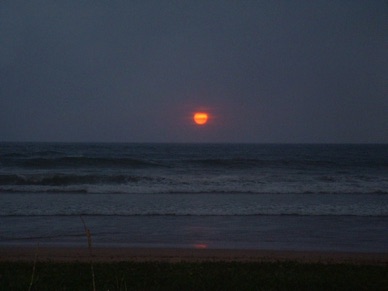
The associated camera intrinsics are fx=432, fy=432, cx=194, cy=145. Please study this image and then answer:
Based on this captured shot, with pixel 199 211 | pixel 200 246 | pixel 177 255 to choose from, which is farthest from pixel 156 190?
pixel 177 255

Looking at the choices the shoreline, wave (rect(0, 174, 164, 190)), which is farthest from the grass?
wave (rect(0, 174, 164, 190))

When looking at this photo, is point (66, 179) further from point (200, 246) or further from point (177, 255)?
point (177, 255)

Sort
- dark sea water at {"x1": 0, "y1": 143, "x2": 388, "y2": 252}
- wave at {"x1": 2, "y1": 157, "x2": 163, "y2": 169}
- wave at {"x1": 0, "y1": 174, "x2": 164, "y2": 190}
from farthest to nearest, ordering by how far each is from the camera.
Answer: wave at {"x1": 2, "y1": 157, "x2": 163, "y2": 169}
wave at {"x1": 0, "y1": 174, "x2": 164, "y2": 190}
dark sea water at {"x1": 0, "y1": 143, "x2": 388, "y2": 252}

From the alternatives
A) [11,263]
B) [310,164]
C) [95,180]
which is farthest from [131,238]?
[310,164]

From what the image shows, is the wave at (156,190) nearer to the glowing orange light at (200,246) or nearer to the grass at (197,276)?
the glowing orange light at (200,246)

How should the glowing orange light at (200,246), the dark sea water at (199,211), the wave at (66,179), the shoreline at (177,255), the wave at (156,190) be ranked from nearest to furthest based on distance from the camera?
1. the shoreline at (177,255)
2. the glowing orange light at (200,246)
3. the dark sea water at (199,211)
4. the wave at (156,190)
5. the wave at (66,179)

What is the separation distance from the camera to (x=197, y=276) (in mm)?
7547

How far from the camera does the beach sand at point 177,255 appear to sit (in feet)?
31.5

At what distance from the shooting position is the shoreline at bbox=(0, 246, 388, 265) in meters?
9.53

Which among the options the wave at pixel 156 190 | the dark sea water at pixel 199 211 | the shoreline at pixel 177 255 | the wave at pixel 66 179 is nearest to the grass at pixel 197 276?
the shoreline at pixel 177 255

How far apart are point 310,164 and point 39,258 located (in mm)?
38879

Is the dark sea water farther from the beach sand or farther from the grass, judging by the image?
the grass

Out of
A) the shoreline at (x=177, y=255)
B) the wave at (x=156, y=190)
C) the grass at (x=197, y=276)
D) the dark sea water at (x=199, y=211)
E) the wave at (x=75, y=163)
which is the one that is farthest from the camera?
the wave at (x=75, y=163)

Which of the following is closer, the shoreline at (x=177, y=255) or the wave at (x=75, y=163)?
the shoreline at (x=177, y=255)
